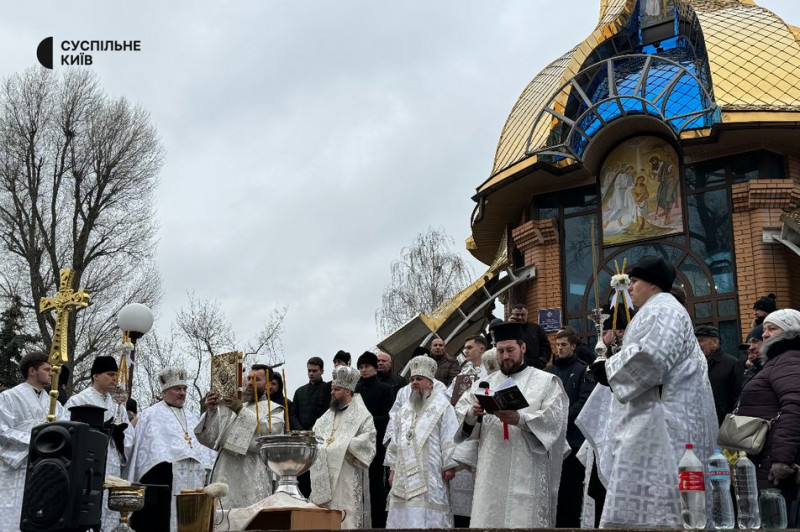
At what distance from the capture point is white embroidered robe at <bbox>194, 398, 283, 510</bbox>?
10586 mm

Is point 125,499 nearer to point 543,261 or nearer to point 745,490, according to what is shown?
point 745,490

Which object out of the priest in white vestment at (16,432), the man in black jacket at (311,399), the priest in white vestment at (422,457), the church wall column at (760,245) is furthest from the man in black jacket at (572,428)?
the church wall column at (760,245)

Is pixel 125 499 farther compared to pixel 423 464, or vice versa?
pixel 423 464

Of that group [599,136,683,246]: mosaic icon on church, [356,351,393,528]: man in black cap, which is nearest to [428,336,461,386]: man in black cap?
[356,351,393,528]: man in black cap

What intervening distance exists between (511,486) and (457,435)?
2.27 feet

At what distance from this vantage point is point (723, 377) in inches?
341

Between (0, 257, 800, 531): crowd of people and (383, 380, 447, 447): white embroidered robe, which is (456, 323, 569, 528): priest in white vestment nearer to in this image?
(0, 257, 800, 531): crowd of people

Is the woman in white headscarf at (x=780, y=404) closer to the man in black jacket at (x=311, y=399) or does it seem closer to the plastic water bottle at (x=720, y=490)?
the plastic water bottle at (x=720, y=490)

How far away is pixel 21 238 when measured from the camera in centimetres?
2516

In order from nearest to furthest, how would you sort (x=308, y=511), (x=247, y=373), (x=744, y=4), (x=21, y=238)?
(x=308, y=511) < (x=247, y=373) < (x=744, y=4) < (x=21, y=238)

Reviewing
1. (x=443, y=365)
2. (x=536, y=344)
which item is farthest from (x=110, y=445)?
(x=536, y=344)

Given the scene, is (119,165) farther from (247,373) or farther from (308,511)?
(308,511)

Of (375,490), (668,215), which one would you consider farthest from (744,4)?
(375,490)

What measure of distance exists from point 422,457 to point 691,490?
419cm
